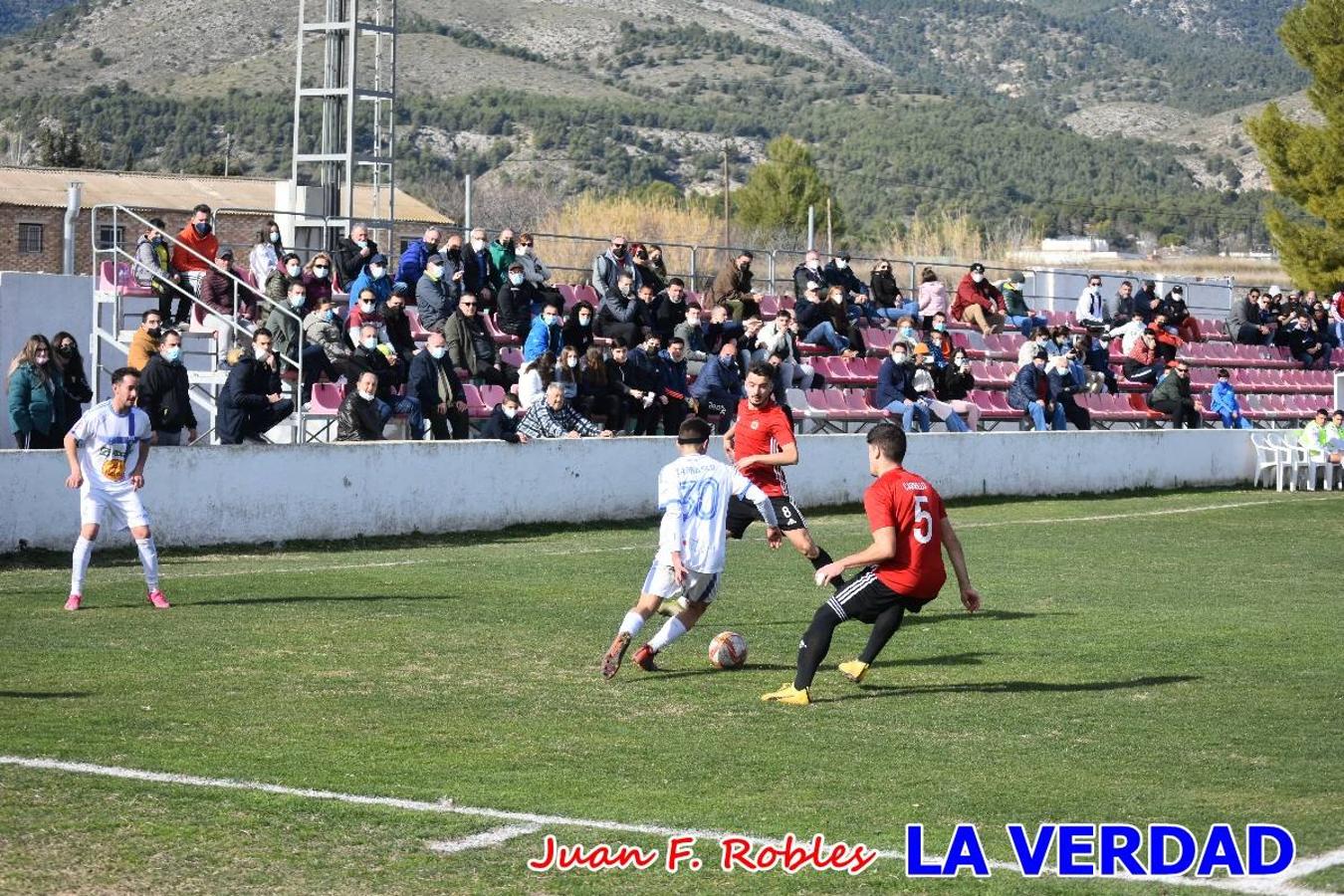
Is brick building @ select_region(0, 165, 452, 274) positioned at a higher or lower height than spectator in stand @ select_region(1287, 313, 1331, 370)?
higher

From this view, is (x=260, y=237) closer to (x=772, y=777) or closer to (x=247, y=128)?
(x=772, y=777)

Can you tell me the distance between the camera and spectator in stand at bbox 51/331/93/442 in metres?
20.6

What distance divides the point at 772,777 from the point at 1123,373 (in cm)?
2949

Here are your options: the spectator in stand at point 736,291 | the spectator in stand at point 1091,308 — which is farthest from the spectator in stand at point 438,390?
the spectator in stand at point 1091,308

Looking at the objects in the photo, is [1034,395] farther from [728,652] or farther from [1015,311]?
[728,652]

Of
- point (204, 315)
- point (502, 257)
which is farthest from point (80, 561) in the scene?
point (502, 257)

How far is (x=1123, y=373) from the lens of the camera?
37.2 metres

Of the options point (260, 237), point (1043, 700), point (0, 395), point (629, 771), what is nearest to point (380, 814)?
point (629, 771)

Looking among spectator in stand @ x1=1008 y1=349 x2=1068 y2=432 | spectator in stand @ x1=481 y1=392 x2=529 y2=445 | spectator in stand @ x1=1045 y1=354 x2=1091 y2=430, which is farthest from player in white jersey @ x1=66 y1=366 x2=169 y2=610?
spectator in stand @ x1=1045 y1=354 x2=1091 y2=430

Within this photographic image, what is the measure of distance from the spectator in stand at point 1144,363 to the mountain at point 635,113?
7475 cm

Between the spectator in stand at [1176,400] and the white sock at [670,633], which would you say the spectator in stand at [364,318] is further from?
the spectator in stand at [1176,400]

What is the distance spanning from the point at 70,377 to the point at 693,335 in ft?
35.3

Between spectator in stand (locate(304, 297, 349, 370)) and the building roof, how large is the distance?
48.1 m

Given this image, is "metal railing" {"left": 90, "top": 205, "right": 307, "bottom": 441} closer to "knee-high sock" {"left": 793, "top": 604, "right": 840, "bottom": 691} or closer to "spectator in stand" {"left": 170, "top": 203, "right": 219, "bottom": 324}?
"spectator in stand" {"left": 170, "top": 203, "right": 219, "bottom": 324}
